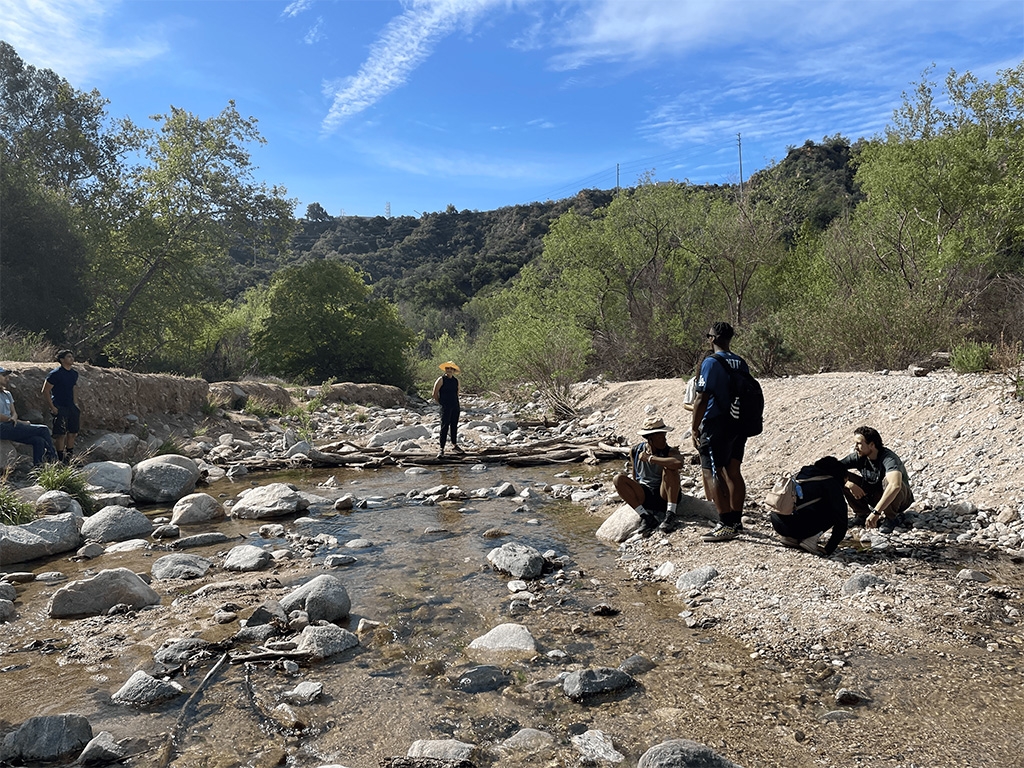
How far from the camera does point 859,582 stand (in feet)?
15.3

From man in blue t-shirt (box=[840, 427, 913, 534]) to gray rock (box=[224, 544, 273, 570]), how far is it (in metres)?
5.77

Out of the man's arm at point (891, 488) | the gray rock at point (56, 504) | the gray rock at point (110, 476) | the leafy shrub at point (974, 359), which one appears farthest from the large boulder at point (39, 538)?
the leafy shrub at point (974, 359)

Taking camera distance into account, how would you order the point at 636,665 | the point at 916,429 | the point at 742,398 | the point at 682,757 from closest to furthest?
the point at 682,757 < the point at 636,665 < the point at 742,398 < the point at 916,429

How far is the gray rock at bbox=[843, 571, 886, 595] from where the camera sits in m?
4.59

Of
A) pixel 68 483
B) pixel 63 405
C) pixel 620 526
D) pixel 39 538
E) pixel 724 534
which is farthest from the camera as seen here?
pixel 63 405

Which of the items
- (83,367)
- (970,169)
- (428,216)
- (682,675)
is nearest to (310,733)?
(682,675)

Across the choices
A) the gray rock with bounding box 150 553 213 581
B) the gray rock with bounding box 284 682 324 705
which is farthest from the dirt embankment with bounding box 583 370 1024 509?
the gray rock with bounding box 150 553 213 581

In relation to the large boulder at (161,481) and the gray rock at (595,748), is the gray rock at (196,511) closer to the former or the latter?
the large boulder at (161,481)

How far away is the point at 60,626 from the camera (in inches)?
186

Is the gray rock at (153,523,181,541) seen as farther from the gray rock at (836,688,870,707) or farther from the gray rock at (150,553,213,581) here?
the gray rock at (836,688,870,707)

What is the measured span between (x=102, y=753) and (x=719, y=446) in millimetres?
4918

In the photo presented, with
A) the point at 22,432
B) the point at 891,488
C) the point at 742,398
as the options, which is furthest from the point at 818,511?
the point at 22,432

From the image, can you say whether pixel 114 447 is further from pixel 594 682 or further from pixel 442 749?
pixel 594 682

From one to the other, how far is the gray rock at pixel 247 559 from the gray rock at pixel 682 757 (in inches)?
181
